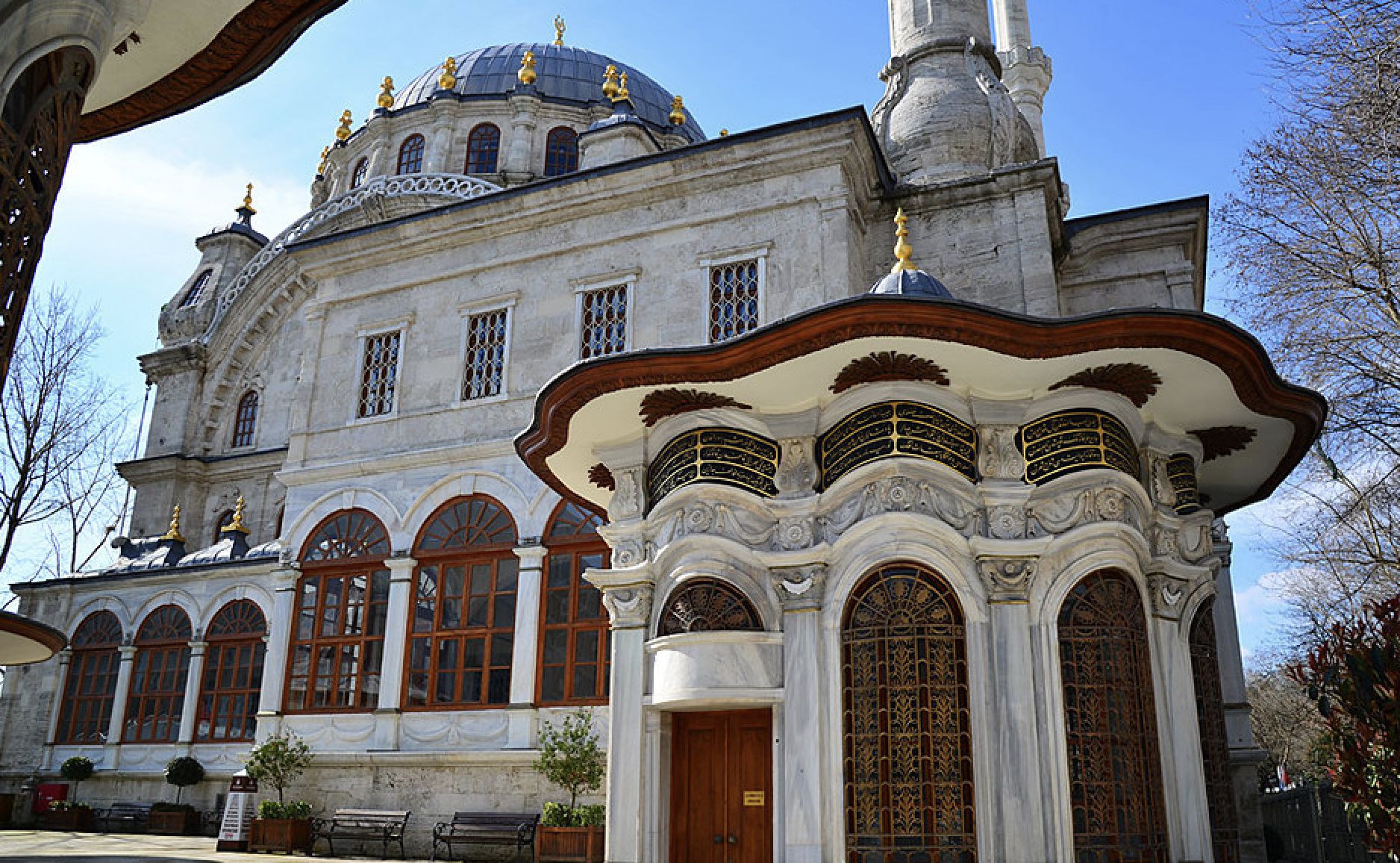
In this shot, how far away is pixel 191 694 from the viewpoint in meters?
22.2

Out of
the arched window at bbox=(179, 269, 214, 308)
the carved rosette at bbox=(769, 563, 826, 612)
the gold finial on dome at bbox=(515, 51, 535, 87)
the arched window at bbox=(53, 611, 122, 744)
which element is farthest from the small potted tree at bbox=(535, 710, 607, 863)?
the arched window at bbox=(179, 269, 214, 308)

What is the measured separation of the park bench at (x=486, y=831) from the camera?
15422mm

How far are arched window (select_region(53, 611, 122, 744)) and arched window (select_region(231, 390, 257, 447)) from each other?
26.0 ft

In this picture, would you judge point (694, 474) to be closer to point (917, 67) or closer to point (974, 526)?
point (974, 526)

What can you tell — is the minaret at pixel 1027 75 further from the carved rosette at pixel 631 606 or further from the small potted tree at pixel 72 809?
the small potted tree at pixel 72 809

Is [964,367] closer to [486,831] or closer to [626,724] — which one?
[626,724]

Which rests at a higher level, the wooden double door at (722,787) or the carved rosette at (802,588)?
the carved rosette at (802,588)

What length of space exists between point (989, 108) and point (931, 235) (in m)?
2.89

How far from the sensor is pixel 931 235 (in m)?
17.7

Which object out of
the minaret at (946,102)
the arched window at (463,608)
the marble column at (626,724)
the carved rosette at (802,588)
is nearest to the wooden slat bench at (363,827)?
the arched window at (463,608)

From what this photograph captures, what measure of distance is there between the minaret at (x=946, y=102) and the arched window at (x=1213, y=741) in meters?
9.82

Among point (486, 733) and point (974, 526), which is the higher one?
point (974, 526)

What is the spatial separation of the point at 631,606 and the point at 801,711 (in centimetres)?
204

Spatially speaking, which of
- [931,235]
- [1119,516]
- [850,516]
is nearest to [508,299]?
[931,235]
